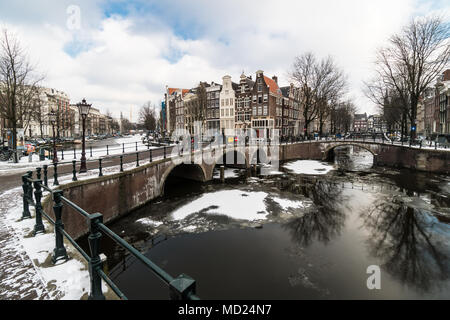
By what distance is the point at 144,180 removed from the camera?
1518cm

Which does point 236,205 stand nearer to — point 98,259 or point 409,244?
point 409,244

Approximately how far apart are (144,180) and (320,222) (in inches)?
431

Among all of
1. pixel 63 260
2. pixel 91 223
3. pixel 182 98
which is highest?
pixel 182 98

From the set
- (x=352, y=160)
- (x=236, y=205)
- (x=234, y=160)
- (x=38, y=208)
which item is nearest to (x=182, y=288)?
(x=38, y=208)

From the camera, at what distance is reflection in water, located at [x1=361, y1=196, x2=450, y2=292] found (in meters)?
8.26

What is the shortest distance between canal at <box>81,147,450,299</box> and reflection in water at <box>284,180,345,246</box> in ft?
0.18

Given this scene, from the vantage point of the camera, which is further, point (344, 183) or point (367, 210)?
point (344, 183)

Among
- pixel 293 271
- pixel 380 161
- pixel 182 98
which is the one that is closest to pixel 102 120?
pixel 182 98

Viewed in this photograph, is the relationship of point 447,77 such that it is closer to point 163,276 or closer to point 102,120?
point 163,276

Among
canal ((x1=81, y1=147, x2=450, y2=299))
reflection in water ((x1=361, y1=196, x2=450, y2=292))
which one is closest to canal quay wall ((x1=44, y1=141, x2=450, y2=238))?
canal ((x1=81, y1=147, x2=450, y2=299))

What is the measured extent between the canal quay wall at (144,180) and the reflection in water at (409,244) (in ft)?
41.1

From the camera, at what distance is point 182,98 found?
60000 mm
